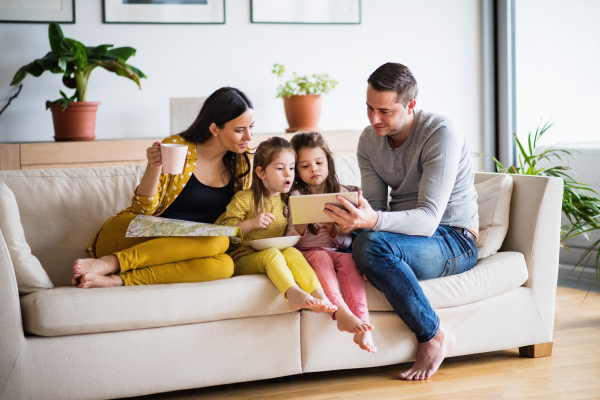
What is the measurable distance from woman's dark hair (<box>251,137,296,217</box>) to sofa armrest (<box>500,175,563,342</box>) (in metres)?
0.92

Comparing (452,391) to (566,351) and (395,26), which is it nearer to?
(566,351)

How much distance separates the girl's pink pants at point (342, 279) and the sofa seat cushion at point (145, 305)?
16 centimetres

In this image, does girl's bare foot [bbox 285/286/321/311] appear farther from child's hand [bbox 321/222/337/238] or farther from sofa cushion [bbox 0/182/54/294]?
sofa cushion [bbox 0/182/54/294]

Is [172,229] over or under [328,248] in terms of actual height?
over

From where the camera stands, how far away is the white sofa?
5.61 ft

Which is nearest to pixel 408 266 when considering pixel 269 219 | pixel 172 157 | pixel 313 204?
pixel 313 204

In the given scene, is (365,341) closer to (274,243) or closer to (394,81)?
(274,243)

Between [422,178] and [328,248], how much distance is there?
17.6 inches

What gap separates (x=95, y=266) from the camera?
1869 millimetres

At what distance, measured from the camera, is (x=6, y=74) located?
3320mm

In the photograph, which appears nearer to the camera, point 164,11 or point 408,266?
point 408,266

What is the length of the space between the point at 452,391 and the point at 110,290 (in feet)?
3.66

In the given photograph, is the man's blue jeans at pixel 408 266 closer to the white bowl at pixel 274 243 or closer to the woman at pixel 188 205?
the white bowl at pixel 274 243

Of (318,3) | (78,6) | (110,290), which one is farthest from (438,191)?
(78,6)
